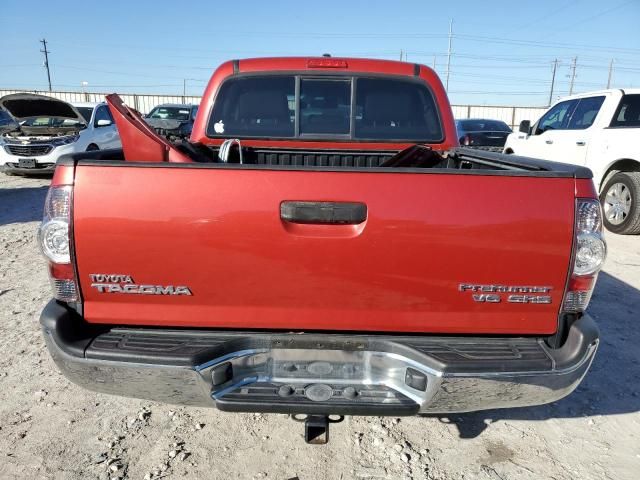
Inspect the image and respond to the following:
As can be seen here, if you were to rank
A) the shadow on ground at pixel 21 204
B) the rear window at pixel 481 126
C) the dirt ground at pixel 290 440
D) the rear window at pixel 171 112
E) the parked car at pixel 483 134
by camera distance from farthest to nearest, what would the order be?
the rear window at pixel 171 112 → the rear window at pixel 481 126 → the parked car at pixel 483 134 → the shadow on ground at pixel 21 204 → the dirt ground at pixel 290 440

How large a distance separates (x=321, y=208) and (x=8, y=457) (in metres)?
2.07

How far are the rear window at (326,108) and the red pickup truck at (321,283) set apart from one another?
5.90ft

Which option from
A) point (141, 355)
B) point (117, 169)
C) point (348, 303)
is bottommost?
point (141, 355)

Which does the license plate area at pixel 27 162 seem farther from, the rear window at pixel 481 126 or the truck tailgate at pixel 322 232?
the rear window at pixel 481 126

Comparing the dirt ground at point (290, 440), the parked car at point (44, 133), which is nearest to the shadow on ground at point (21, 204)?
the parked car at point (44, 133)

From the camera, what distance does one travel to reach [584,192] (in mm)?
1770

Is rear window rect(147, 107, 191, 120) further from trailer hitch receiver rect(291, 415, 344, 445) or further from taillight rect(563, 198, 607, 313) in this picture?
taillight rect(563, 198, 607, 313)

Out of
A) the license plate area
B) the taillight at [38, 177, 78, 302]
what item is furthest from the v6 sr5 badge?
the license plate area

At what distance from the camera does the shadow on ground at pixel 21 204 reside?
7535 mm

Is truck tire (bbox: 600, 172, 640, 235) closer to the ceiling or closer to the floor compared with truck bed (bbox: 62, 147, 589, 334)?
closer to the floor

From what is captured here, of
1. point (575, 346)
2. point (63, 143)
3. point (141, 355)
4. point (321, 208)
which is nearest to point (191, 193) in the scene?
point (321, 208)

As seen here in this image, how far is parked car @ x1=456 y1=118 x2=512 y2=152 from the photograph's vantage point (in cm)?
1388

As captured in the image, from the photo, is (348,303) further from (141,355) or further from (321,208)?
(141,355)

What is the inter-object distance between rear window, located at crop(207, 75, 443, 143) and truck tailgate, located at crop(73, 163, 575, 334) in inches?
71.2
